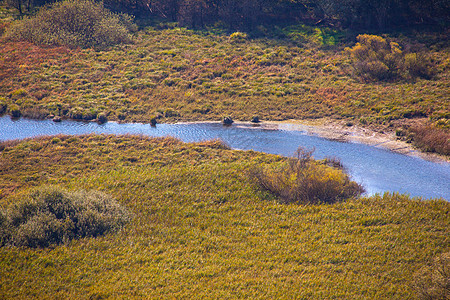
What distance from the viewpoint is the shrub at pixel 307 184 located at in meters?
20.1

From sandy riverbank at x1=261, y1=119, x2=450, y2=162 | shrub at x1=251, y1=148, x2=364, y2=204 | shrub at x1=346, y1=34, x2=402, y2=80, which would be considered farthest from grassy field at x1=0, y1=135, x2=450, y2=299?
shrub at x1=346, y1=34, x2=402, y2=80

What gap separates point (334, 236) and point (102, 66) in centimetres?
4071

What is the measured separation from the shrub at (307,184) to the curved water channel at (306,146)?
239cm

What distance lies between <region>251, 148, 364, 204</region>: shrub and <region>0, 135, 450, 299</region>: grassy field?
0.75 meters

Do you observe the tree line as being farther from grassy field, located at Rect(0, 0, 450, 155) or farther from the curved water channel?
the curved water channel

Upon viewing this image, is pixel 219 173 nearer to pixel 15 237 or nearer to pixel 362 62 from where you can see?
pixel 15 237

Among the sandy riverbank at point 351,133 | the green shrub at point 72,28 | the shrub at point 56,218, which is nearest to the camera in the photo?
the shrub at point 56,218

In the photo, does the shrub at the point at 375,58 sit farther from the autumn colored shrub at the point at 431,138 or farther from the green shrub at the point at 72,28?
the green shrub at the point at 72,28

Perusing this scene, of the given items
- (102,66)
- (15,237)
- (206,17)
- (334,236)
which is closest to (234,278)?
(334,236)

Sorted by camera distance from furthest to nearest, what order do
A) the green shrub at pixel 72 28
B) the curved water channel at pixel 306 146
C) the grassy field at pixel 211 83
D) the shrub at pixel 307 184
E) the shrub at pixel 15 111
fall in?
the green shrub at pixel 72 28
the shrub at pixel 15 111
the grassy field at pixel 211 83
the curved water channel at pixel 306 146
the shrub at pixel 307 184

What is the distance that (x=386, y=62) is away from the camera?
40500mm

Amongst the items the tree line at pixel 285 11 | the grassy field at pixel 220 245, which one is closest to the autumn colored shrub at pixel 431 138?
the grassy field at pixel 220 245

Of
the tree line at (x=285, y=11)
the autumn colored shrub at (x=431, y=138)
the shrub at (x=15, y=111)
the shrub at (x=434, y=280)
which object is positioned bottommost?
the shrub at (x=434, y=280)

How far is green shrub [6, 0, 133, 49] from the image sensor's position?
52438mm
